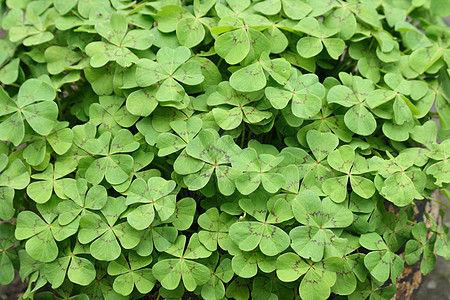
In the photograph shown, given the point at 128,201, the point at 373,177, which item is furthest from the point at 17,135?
the point at 373,177

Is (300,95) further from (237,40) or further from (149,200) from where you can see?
(149,200)

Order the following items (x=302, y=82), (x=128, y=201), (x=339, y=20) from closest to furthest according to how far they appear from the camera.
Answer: (x=128, y=201) < (x=302, y=82) < (x=339, y=20)

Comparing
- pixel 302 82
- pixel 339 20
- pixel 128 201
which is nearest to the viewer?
pixel 128 201

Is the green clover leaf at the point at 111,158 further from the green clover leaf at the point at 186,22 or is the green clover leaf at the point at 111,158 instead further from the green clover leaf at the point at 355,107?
the green clover leaf at the point at 355,107

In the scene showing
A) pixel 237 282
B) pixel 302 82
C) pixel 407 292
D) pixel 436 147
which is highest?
pixel 302 82

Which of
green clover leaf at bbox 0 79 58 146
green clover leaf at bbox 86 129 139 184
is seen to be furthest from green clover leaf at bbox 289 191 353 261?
green clover leaf at bbox 0 79 58 146

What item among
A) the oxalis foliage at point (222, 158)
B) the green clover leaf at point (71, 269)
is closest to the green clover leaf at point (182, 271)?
the oxalis foliage at point (222, 158)

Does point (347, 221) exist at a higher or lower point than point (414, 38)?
lower

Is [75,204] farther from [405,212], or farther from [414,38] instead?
[414,38]

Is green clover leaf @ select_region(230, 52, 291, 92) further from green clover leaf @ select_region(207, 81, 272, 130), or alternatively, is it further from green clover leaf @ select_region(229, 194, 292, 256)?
green clover leaf @ select_region(229, 194, 292, 256)
